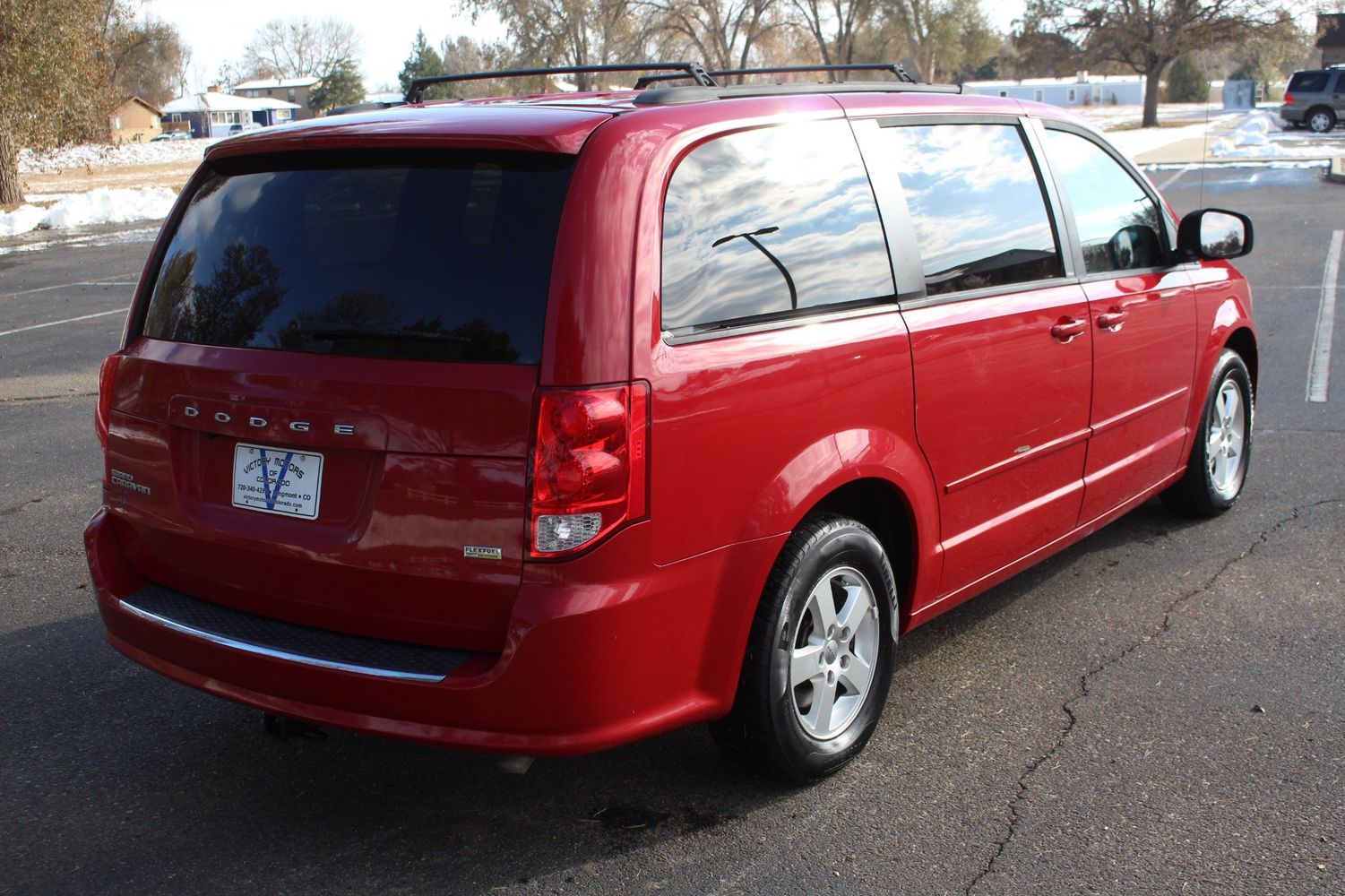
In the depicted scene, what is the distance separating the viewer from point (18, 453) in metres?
7.35

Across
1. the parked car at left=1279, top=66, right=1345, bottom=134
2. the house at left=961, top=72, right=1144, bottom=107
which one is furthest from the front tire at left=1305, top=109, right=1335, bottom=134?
the house at left=961, top=72, right=1144, bottom=107

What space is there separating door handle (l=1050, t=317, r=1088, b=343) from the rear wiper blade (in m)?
2.14

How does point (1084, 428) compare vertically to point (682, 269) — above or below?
below

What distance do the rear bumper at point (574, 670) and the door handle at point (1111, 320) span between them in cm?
186

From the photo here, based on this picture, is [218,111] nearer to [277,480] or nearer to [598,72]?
[598,72]

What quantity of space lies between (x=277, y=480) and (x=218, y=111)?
391ft

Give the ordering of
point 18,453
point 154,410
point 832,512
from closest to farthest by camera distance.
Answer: point 154,410, point 832,512, point 18,453

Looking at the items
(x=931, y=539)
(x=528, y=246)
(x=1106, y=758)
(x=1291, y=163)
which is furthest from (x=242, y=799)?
(x=1291, y=163)

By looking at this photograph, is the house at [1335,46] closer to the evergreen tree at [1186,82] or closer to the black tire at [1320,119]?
the evergreen tree at [1186,82]

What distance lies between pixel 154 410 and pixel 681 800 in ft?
5.54

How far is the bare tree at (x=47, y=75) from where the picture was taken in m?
24.6

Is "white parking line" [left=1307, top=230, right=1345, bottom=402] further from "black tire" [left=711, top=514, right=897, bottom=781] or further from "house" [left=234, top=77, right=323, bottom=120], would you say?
"house" [left=234, top=77, right=323, bottom=120]

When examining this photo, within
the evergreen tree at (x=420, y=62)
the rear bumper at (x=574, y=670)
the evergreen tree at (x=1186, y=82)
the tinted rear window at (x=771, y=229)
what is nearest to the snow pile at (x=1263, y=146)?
the tinted rear window at (x=771, y=229)

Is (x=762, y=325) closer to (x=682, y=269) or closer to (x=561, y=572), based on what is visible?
(x=682, y=269)
